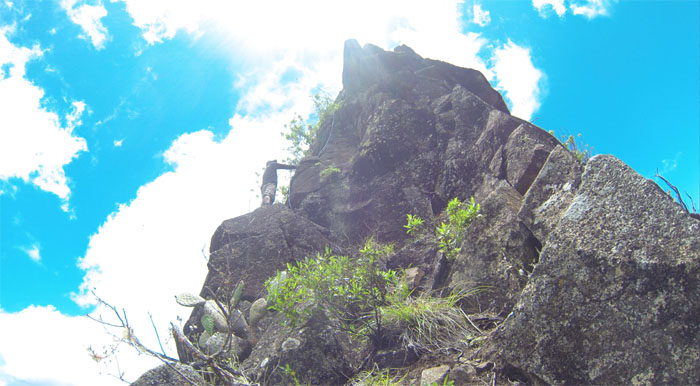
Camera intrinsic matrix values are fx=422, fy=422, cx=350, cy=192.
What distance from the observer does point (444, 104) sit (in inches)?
462

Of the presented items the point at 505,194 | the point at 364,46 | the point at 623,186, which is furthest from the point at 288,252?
the point at 364,46

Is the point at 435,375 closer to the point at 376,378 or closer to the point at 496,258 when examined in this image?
the point at 376,378

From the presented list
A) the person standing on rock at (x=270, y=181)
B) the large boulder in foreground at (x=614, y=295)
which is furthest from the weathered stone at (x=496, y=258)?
the person standing on rock at (x=270, y=181)

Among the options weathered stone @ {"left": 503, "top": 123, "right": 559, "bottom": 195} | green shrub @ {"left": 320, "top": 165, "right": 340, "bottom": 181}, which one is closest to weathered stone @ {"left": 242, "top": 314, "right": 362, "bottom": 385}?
weathered stone @ {"left": 503, "top": 123, "right": 559, "bottom": 195}

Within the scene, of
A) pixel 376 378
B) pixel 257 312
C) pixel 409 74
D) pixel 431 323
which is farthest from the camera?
pixel 409 74

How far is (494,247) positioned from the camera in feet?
18.7

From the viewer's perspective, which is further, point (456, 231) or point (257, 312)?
point (257, 312)

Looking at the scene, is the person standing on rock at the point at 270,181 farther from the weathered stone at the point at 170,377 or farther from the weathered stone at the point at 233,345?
the weathered stone at the point at 170,377

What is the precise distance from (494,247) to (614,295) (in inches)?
88.4

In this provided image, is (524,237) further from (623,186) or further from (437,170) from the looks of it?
(437,170)

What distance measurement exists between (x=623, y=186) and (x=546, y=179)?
204cm

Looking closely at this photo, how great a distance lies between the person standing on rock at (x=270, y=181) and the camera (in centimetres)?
1462

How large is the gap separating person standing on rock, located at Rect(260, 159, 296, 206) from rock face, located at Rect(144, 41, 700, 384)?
2177 mm

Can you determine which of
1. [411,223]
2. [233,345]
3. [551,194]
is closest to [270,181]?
[411,223]
